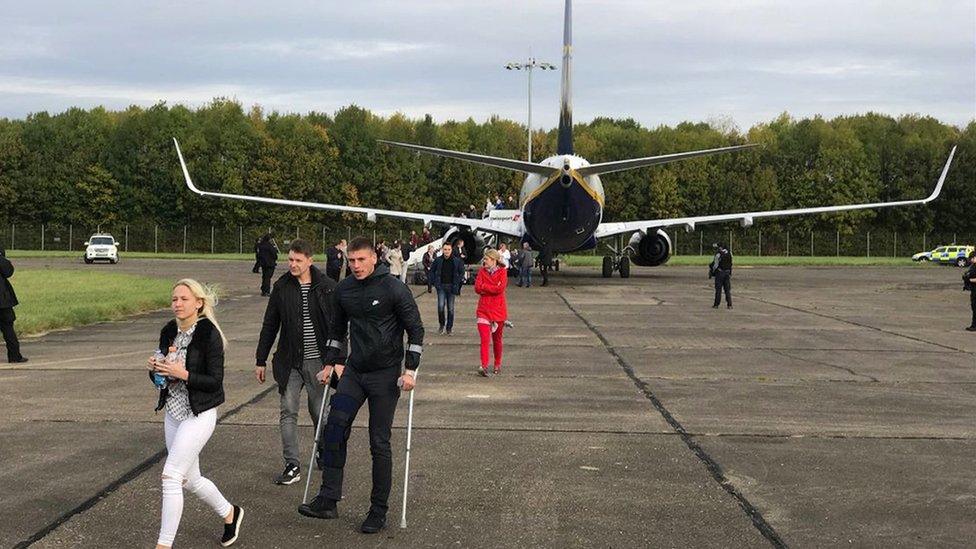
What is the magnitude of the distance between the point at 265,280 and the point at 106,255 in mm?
25929

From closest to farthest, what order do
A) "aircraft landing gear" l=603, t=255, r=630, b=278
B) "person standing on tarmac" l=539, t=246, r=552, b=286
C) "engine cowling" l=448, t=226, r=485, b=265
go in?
"person standing on tarmac" l=539, t=246, r=552, b=286
"engine cowling" l=448, t=226, r=485, b=265
"aircraft landing gear" l=603, t=255, r=630, b=278

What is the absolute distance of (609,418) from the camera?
1024 centimetres

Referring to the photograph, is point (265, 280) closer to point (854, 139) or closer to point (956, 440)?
point (956, 440)

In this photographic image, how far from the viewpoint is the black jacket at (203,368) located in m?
5.92

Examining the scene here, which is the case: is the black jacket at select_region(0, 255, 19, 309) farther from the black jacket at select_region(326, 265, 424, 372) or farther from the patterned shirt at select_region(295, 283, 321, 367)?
the black jacket at select_region(326, 265, 424, 372)

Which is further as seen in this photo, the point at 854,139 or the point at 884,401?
the point at 854,139

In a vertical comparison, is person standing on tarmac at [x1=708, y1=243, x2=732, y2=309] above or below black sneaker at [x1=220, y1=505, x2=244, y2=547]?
above

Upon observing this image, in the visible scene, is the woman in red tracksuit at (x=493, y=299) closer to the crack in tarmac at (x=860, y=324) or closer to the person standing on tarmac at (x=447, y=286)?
the person standing on tarmac at (x=447, y=286)

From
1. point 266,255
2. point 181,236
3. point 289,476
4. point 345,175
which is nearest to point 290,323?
point 289,476

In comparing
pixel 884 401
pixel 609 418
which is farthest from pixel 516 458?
pixel 884 401

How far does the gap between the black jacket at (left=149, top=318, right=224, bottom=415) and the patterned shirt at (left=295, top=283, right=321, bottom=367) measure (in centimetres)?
164

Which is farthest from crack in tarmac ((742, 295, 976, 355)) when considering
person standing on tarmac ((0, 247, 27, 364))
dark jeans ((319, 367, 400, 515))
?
person standing on tarmac ((0, 247, 27, 364))

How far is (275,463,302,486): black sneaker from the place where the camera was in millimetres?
7531

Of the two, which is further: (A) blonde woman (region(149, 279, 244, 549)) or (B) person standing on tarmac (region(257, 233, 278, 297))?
(B) person standing on tarmac (region(257, 233, 278, 297))
